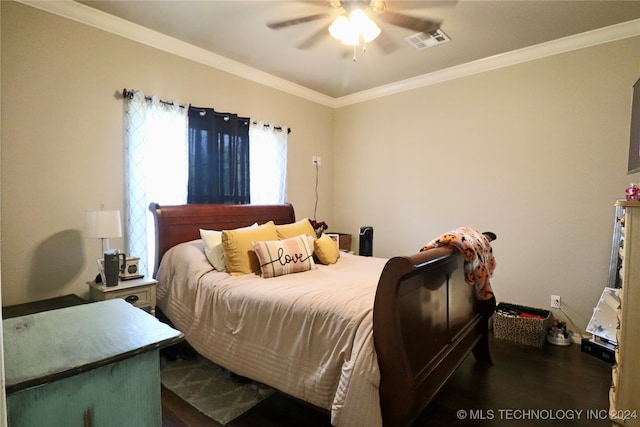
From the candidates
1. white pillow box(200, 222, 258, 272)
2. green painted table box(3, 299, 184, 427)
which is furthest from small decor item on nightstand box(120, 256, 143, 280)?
green painted table box(3, 299, 184, 427)

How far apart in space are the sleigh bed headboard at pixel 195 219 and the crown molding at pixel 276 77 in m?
1.41

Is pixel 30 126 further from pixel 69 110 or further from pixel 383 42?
pixel 383 42

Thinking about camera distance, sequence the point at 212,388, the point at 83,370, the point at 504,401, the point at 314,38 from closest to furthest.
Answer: the point at 83,370 → the point at 504,401 → the point at 212,388 → the point at 314,38

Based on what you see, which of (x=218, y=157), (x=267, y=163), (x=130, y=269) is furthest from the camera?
(x=267, y=163)

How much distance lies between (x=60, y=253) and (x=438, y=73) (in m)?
3.88

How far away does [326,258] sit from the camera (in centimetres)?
293

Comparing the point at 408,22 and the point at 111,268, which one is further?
the point at 408,22

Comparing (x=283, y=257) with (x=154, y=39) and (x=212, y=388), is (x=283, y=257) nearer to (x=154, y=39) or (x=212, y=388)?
(x=212, y=388)

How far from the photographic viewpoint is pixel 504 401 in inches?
82.0

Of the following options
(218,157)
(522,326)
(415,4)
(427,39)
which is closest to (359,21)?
(415,4)

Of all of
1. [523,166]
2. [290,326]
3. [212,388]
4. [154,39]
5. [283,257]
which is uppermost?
[154,39]

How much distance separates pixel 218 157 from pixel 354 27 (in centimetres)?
177

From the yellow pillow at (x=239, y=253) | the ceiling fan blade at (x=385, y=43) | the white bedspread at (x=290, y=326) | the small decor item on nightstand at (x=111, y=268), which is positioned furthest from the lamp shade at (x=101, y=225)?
the ceiling fan blade at (x=385, y=43)

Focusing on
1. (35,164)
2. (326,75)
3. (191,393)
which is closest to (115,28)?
(35,164)
